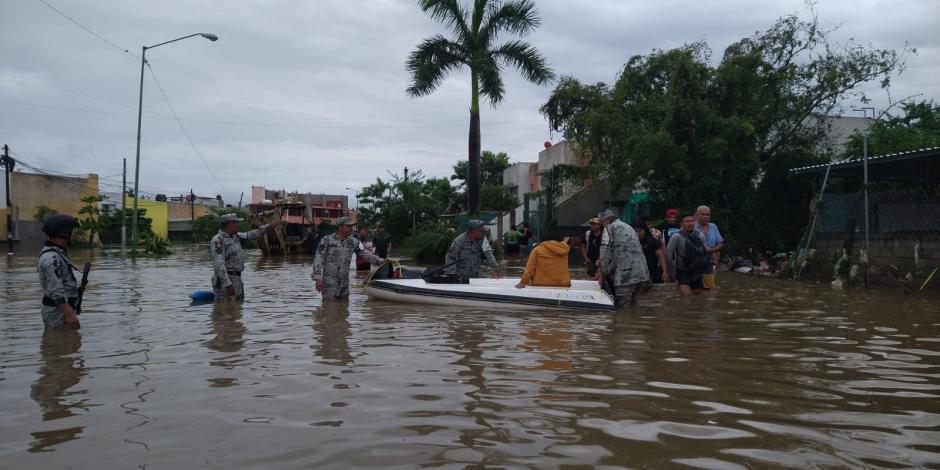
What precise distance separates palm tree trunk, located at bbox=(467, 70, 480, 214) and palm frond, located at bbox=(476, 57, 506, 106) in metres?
0.27

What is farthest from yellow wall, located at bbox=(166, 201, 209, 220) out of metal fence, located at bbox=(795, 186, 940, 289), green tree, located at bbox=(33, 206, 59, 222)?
metal fence, located at bbox=(795, 186, 940, 289)

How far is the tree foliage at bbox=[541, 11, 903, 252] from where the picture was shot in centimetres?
1936

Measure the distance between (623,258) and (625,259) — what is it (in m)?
0.03

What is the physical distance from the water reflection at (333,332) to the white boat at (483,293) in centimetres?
84

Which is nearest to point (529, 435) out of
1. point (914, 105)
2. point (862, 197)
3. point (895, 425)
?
point (895, 425)

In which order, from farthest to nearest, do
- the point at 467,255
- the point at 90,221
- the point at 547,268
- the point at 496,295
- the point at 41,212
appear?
the point at 90,221 < the point at 41,212 < the point at 467,255 < the point at 547,268 < the point at 496,295

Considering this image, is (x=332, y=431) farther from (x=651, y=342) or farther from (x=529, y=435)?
(x=651, y=342)

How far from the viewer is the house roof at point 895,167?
13500 millimetres

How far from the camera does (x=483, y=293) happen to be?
921cm

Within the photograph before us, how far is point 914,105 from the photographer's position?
22250mm

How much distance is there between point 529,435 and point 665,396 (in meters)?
1.23

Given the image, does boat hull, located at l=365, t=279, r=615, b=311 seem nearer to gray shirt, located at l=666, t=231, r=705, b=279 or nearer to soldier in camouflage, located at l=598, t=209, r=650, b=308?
soldier in camouflage, located at l=598, t=209, r=650, b=308

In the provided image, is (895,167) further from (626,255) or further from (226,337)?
(226,337)

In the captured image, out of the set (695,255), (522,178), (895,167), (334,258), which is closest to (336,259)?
(334,258)
